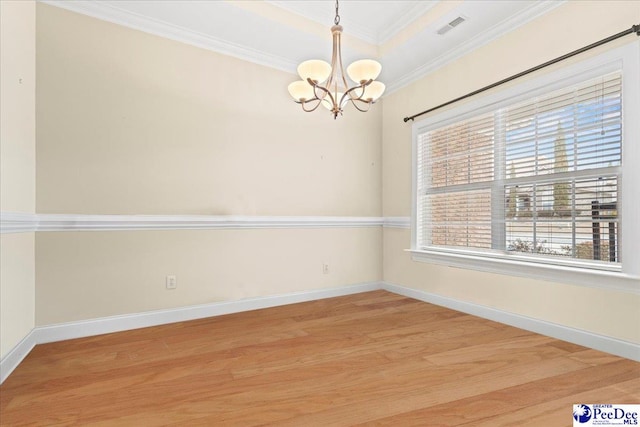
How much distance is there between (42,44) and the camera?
2.41 m

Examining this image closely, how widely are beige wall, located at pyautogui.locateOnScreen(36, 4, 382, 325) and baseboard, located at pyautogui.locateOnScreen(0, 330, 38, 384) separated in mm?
180

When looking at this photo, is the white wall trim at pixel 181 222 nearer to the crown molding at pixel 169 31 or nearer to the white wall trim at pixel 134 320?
the white wall trim at pixel 134 320

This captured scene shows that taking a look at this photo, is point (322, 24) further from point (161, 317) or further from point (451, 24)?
point (161, 317)

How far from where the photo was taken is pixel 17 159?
6.76 ft

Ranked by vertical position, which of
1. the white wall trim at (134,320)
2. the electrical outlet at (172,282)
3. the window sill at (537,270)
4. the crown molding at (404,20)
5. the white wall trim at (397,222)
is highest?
A: the crown molding at (404,20)

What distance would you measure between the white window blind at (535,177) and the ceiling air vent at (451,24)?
0.84 m

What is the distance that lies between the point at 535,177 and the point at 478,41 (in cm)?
138

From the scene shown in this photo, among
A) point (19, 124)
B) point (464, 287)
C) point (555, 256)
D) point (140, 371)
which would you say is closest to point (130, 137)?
point (19, 124)

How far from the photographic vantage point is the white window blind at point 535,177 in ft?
7.15

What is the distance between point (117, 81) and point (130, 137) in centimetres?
46

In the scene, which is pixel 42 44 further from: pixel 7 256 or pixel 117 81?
pixel 7 256

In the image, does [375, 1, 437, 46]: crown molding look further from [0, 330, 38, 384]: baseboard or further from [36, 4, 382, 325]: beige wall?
[0, 330, 38, 384]: baseboard

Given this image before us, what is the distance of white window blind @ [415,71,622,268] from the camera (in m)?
2.18

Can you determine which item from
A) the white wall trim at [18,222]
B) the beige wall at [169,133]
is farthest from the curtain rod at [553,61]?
the white wall trim at [18,222]
